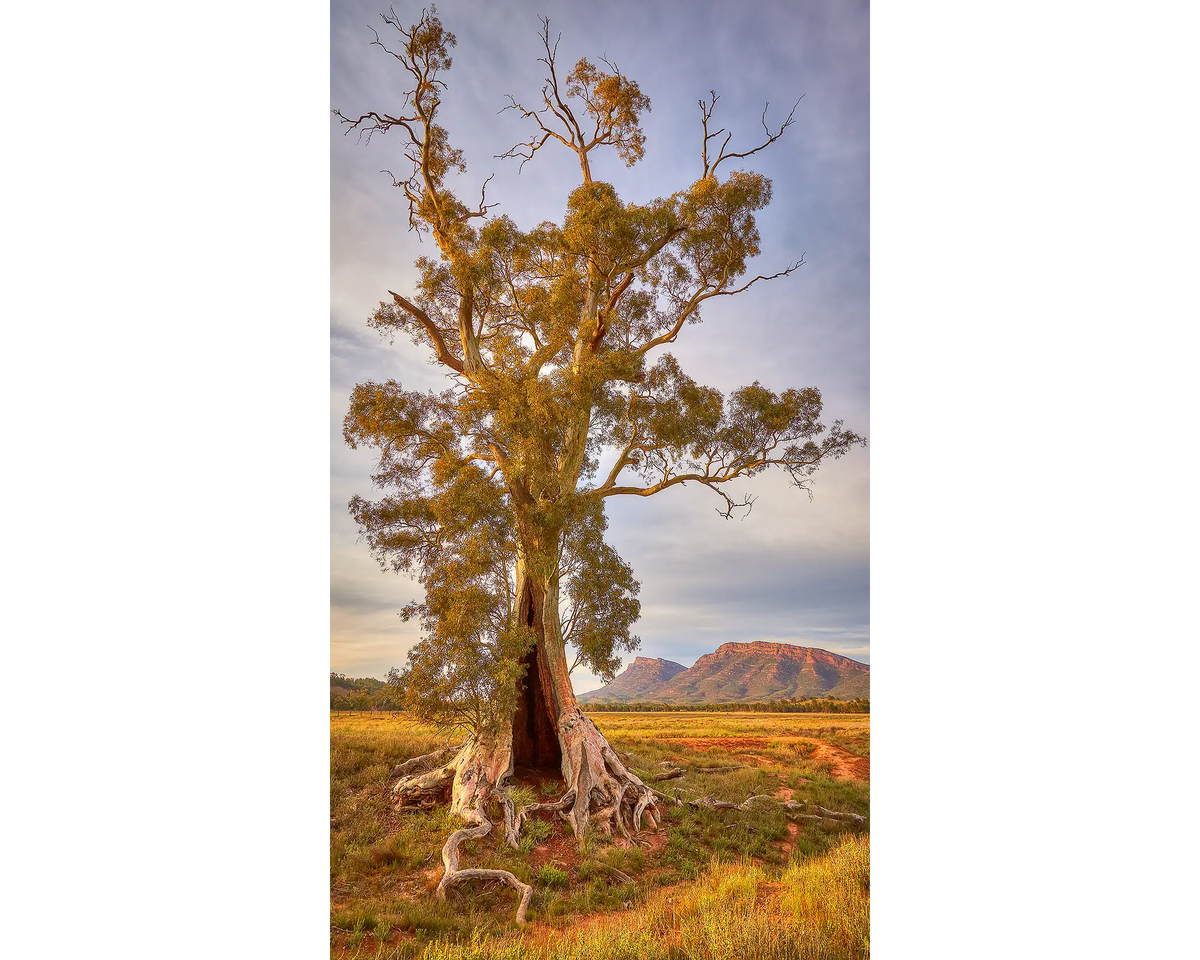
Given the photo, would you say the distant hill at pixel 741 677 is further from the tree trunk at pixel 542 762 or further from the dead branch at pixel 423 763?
the dead branch at pixel 423 763

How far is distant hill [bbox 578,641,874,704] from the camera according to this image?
19.7 feet

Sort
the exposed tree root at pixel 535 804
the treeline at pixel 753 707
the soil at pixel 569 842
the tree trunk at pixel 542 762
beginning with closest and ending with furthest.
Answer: the soil at pixel 569 842 → the exposed tree root at pixel 535 804 → the tree trunk at pixel 542 762 → the treeline at pixel 753 707

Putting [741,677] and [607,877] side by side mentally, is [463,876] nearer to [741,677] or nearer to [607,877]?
[607,877]

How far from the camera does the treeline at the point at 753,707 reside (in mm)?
6402

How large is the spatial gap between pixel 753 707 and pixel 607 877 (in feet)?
11.0

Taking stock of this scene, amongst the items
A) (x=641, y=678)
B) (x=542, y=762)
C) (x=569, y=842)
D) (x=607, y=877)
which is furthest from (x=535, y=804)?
(x=641, y=678)

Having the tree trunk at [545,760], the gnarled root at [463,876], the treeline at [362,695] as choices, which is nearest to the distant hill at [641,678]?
the tree trunk at [545,760]

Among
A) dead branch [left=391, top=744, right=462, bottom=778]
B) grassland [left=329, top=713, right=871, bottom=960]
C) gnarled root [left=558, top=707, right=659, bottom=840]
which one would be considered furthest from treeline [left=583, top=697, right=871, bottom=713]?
dead branch [left=391, top=744, right=462, bottom=778]

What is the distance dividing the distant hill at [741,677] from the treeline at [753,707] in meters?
0.17

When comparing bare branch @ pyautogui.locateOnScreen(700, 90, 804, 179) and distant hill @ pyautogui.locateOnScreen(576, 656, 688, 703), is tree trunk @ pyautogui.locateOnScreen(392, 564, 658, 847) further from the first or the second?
bare branch @ pyautogui.locateOnScreen(700, 90, 804, 179)
